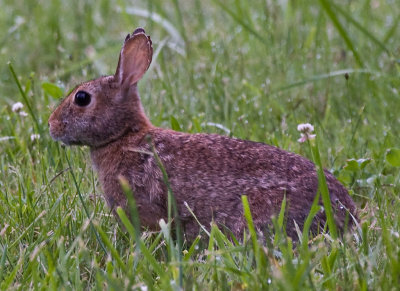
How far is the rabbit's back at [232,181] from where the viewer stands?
13.3 ft

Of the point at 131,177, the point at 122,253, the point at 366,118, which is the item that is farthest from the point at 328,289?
the point at 366,118

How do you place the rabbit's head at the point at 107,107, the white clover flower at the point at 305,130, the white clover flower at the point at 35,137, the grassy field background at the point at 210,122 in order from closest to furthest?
the grassy field background at the point at 210,122 → the rabbit's head at the point at 107,107 → the white clover flower at the point at 305,130 → the white clover flower at the point at 35,137

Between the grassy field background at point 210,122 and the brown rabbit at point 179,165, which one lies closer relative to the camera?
the grassy field background at point 210,122

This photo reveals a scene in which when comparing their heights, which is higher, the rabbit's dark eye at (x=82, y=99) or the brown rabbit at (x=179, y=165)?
the rabbit's dark eye at (x=82, y=99)

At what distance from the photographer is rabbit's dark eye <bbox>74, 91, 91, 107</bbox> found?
4773 mm

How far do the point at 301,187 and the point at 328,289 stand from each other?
3.15 feet

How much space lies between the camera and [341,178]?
487 cm

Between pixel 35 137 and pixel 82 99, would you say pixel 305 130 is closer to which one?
pixel 82 99

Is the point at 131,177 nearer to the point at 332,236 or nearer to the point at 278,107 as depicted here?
the point at 332,236

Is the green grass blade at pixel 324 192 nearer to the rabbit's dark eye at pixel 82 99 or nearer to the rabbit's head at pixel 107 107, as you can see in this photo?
the rabbit's head at pixel 107 107

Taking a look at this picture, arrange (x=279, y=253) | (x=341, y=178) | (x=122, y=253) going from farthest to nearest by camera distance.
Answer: (x=341, y=178) < (x=122, y=253) < (x=279, y=253)

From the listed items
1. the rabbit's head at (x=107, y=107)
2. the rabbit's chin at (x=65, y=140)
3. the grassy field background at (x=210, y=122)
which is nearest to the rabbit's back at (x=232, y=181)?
the grassy field background at (x=210, y=122)

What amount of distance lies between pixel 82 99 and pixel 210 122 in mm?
1326

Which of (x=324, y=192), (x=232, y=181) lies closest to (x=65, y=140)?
(x=232, y=181)
